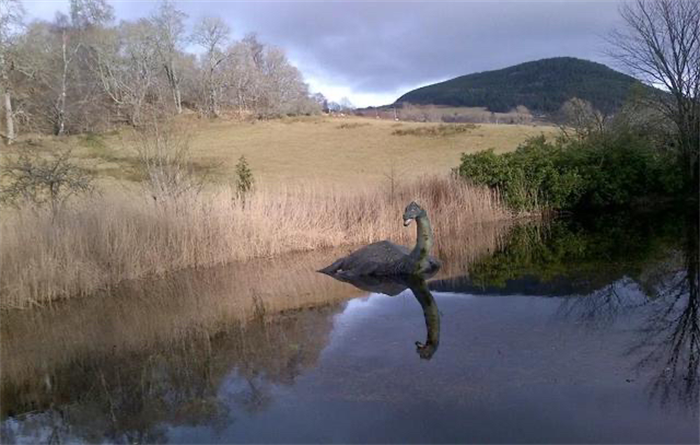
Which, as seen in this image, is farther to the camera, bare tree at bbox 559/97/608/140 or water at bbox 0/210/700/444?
bare tree at bbox 559/97/608/140

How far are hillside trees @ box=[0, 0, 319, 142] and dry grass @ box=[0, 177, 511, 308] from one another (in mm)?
15891

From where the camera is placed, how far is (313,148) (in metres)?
48.5

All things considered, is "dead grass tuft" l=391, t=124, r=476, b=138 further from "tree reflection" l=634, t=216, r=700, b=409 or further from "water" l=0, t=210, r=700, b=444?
"tree reflection" l=634, t=216, r=700, b=409

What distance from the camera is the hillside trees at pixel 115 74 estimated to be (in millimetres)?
41938

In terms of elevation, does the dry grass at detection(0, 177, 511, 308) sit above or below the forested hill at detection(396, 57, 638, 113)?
below

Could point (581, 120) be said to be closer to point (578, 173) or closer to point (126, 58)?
point (578, 173)

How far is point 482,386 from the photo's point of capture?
5914mm

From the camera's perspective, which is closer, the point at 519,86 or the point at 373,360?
the point at 373,360

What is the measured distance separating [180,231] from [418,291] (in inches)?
209

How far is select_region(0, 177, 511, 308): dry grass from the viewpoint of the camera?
10.6 metres

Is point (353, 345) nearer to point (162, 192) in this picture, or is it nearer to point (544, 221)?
point (162, 192)

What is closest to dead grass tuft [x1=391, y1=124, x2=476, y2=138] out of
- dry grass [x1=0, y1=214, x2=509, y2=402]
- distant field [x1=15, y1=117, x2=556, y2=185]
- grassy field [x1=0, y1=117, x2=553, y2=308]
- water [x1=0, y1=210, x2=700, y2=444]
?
distant field [x1=15, y1=117, x2=556, y2=185]

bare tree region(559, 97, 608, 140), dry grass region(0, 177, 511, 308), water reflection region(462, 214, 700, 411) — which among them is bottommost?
water reflection region(462, 214, 700, 411)

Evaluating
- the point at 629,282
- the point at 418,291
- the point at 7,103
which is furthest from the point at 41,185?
the point at 7,103
